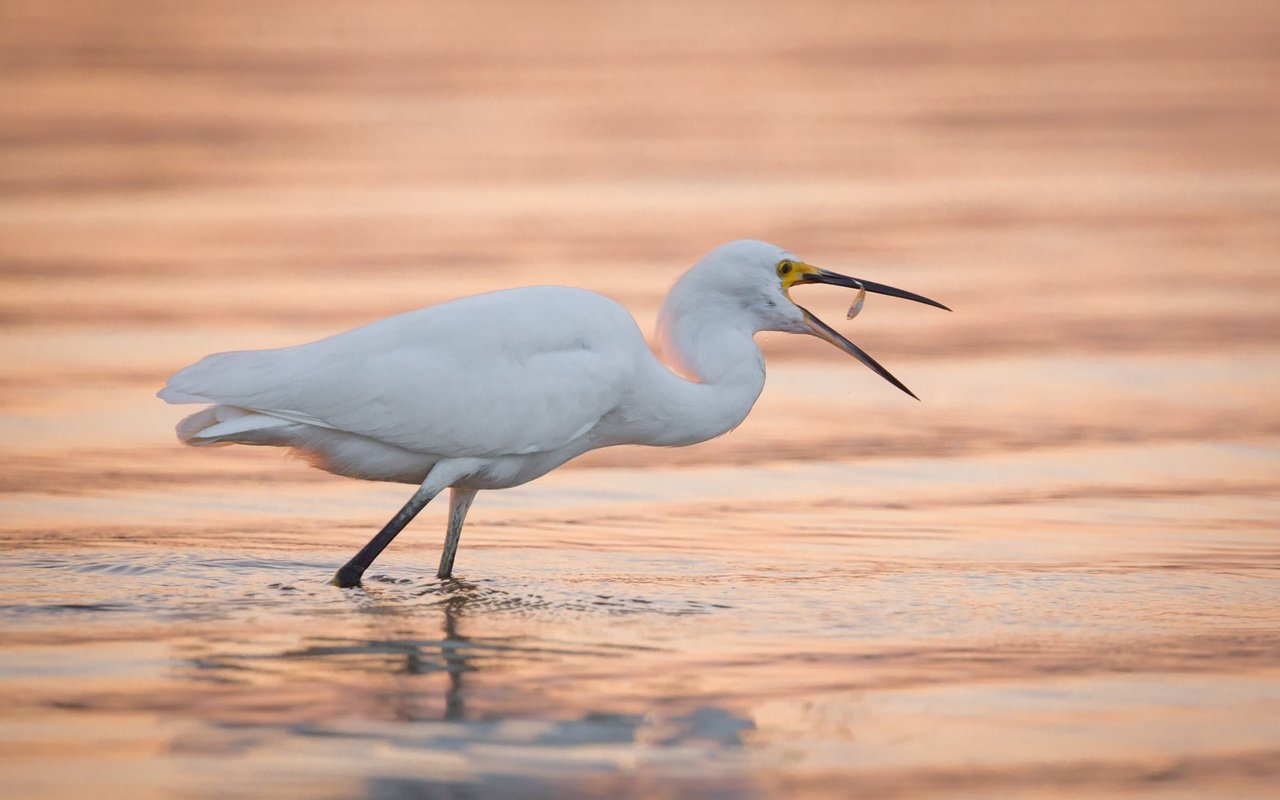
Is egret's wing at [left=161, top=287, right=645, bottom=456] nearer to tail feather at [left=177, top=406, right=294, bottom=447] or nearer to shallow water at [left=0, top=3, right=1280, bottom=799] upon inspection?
tail feather at [left=177, top=406, right=294, bottom=447]

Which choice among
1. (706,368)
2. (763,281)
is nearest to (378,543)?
(706,368)

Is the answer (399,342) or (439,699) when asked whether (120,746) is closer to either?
(439,699)

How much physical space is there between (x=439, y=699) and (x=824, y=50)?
59.3 feet

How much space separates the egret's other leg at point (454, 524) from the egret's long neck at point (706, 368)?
764 mm

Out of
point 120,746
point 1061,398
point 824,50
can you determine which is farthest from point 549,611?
point 824,50

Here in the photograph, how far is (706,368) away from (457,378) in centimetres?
106

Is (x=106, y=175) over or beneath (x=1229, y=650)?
over

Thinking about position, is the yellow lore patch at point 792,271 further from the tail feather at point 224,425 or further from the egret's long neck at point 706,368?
the tail feather at point 224,425

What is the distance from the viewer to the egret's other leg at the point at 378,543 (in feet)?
26.1

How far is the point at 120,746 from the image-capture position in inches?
241

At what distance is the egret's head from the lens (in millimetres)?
8438

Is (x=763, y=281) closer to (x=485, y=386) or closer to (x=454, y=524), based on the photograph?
(x=485, y=386)

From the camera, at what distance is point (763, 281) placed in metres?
8.47

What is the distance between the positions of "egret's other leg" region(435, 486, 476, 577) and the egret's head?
3.91 feet
